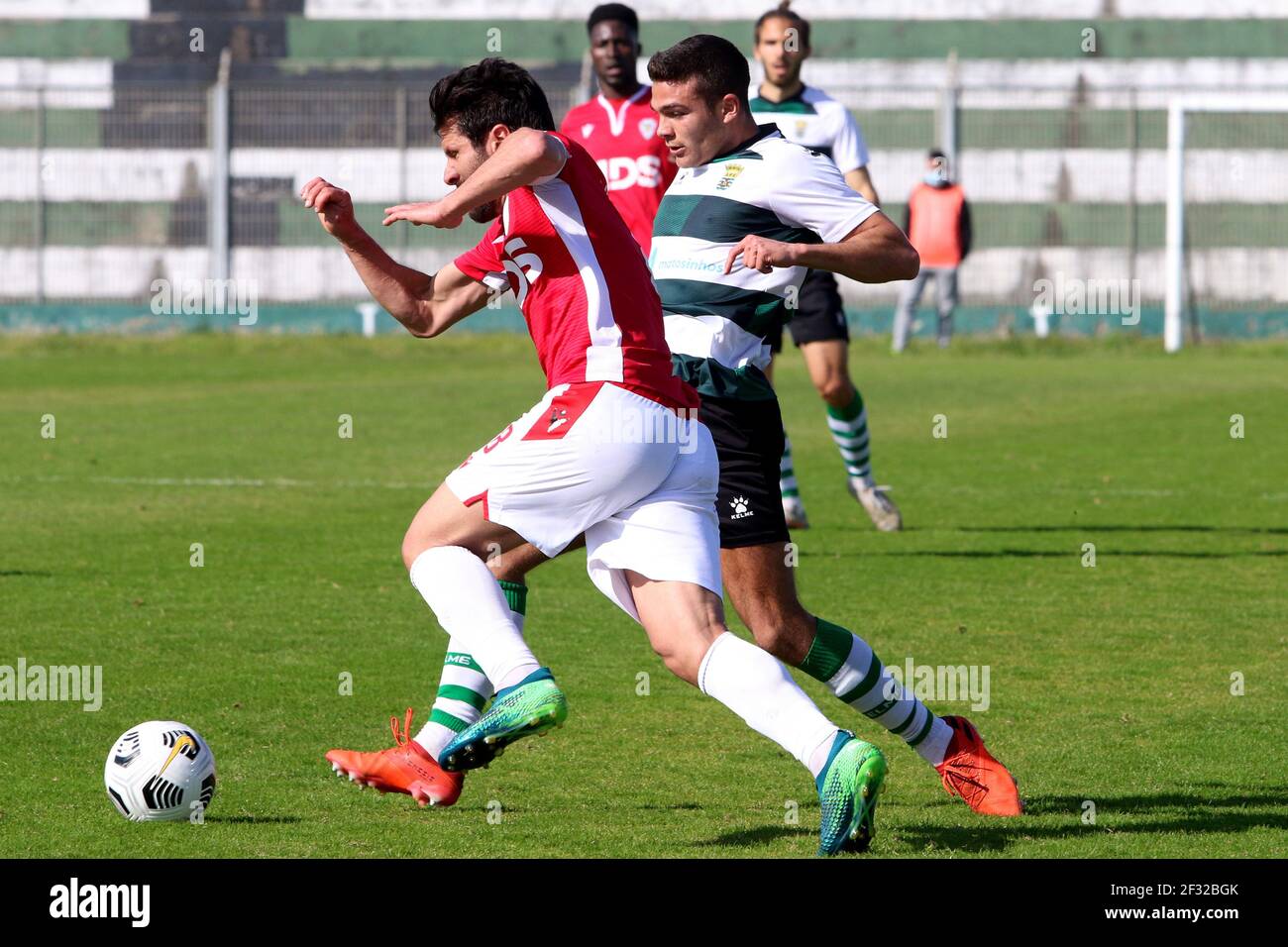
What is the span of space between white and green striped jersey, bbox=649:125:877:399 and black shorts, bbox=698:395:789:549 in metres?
0.05

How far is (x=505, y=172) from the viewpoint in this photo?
437cm

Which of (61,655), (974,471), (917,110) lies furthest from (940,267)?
(61,655)

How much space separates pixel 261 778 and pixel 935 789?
1.87 metres

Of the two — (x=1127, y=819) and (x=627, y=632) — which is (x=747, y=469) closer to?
(x=1127, y=819)

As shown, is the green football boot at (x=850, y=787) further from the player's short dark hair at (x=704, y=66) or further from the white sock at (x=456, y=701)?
the player's short dark hair at (x=704, y=66)

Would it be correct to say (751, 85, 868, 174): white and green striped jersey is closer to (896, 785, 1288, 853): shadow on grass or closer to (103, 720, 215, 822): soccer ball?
(896, 785, 1288, 853): shadow on grass

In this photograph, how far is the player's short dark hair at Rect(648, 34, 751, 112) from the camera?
5199 millimetres

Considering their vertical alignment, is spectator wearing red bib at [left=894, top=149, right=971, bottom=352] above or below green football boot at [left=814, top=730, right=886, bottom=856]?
above

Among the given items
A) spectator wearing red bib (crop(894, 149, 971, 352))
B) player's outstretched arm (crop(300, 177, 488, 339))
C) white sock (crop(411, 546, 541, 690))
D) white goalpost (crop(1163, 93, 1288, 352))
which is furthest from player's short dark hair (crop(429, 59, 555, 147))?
white goalpost (crop(1163, 93, 1288, 352))

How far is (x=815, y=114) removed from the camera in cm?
988

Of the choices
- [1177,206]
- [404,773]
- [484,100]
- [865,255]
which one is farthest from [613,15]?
[1177,206]

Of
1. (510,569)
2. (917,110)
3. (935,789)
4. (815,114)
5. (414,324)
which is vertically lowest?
(935,789)

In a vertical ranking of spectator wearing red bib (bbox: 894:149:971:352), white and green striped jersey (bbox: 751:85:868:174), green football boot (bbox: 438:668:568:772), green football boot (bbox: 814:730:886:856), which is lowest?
green football boot (bbox: 814:730:886:856)
